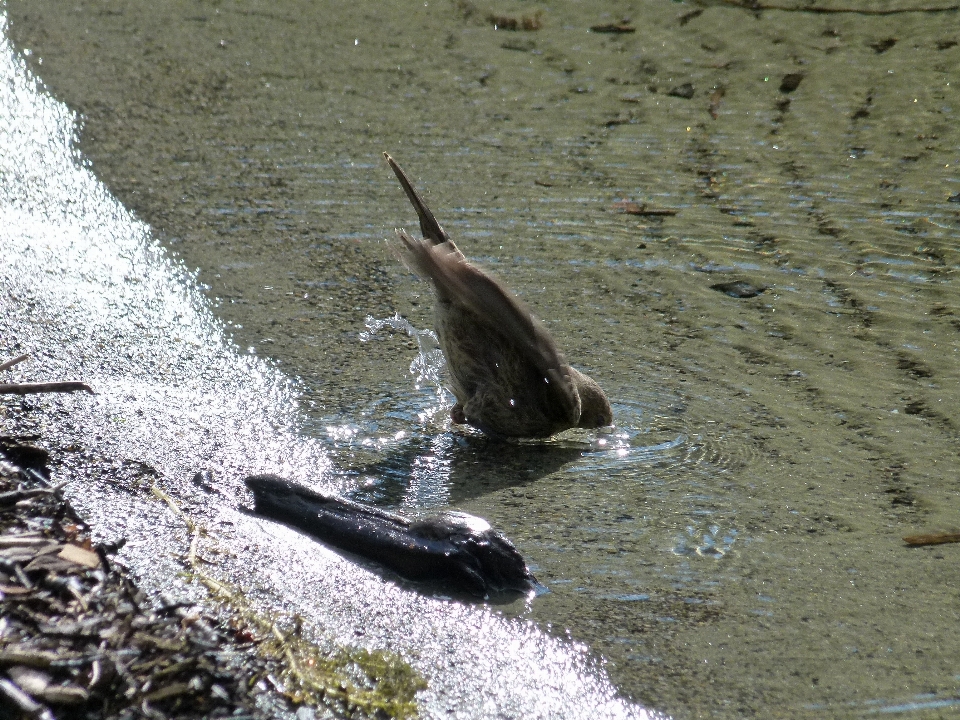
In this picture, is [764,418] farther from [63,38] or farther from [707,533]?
[63,38]

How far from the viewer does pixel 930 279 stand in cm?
656

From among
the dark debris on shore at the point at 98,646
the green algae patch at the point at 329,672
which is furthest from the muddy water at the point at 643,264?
the dark debris on shore at the point at 98,646

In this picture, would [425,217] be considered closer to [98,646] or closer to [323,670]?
[323,670]

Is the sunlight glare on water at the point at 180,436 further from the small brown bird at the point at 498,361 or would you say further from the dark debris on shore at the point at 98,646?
the small brown bird at the point at 498,361

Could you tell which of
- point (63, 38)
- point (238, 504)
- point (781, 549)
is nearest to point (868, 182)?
point (781, 549)

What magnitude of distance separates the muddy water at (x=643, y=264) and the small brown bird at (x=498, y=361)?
0.15m

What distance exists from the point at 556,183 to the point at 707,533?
384 cm

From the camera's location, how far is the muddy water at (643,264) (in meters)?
3.79

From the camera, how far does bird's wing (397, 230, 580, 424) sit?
5.00 metres

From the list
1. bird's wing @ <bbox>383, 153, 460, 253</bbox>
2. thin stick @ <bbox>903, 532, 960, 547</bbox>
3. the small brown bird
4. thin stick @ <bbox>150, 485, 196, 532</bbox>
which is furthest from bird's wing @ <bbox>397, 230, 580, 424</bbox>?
thin stick @ <bbox>150, 485, 196, 532</bbox>

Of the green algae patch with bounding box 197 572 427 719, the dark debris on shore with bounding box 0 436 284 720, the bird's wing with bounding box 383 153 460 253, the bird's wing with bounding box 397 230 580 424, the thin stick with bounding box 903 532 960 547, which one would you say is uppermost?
the bird's wing with bounding box 383 153 460 253

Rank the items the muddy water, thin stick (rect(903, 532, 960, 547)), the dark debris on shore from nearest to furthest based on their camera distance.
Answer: the dark debris on shore
the muddy water
thin stick (rect(903, 532, 960, 547))

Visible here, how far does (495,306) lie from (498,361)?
27 centimetres

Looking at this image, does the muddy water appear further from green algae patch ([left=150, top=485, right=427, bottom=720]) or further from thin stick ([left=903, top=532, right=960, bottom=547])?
green algae patch ([left=150, top=485, right=427, bottom=720])
